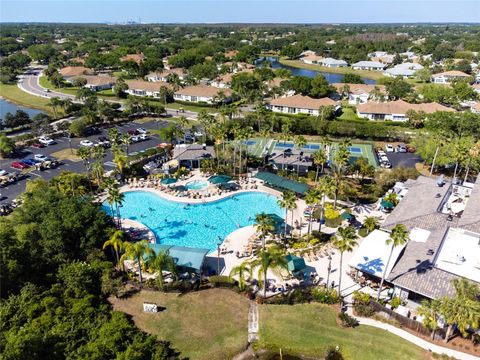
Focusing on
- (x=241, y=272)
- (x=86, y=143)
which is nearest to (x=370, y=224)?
(x=241, y=272)

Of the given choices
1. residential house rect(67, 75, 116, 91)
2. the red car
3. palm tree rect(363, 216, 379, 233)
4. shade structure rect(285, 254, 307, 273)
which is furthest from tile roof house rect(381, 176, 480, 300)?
residential house rect(67, 75, 116, 91)

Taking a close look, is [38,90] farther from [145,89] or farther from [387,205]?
[387,205]

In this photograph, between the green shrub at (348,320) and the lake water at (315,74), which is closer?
the green shrub at (348,320)

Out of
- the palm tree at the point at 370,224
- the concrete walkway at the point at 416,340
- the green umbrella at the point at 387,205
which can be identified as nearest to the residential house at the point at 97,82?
the green umbrella at the point at 387,205

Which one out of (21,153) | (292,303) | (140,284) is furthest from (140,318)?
(21,153)

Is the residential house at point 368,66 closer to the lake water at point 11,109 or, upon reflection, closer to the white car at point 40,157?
the lake water at point 11,109

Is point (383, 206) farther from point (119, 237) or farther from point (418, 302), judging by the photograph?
point (119, 237)
